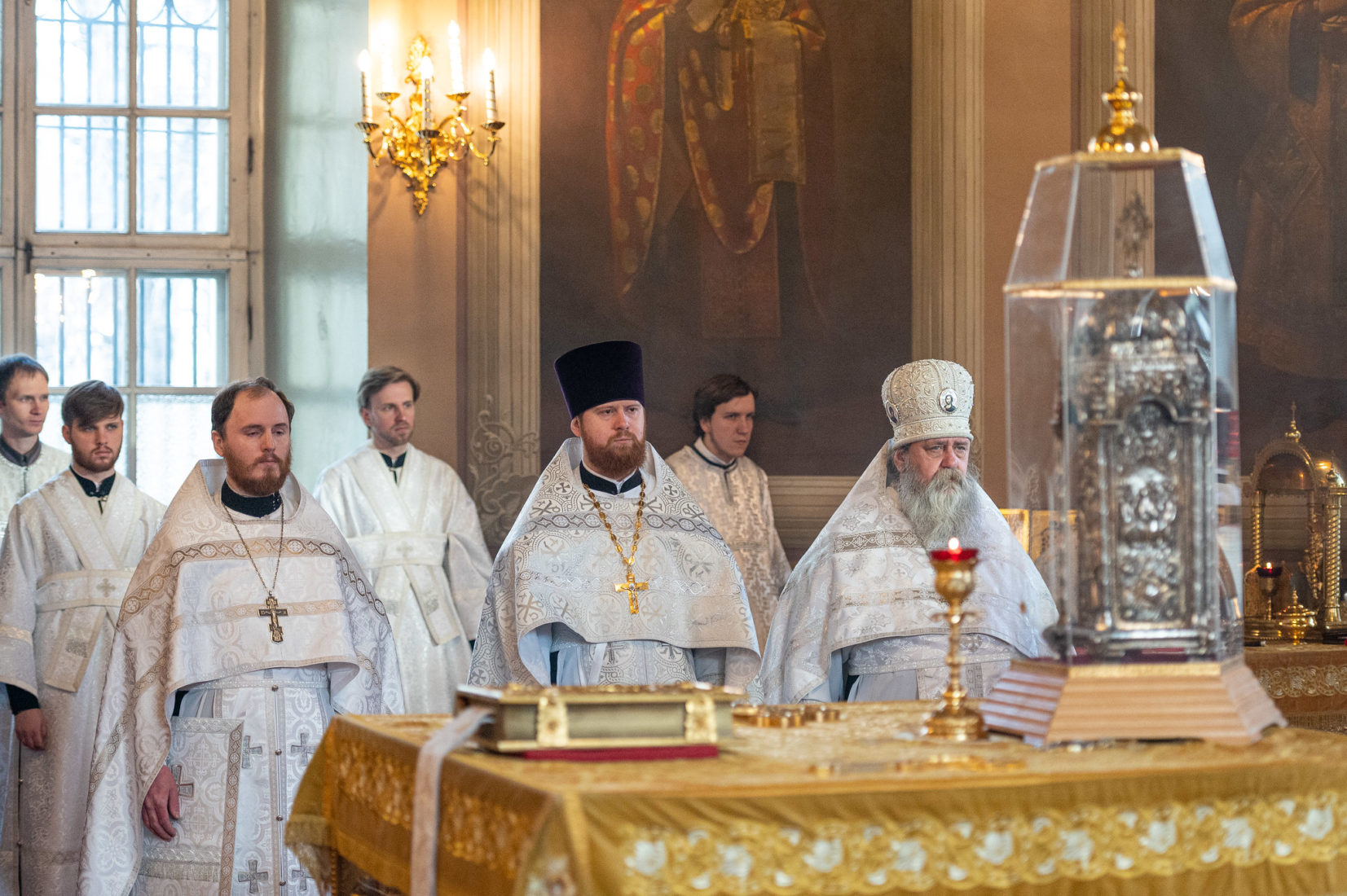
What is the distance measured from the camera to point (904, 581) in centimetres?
454

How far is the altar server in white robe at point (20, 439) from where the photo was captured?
6457 millimetres

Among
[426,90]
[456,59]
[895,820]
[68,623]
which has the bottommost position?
[68,623]

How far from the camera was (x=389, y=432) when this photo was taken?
6.95m

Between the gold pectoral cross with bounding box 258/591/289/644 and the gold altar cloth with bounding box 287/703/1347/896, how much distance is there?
196 centimetres

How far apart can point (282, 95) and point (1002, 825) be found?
6823 mm

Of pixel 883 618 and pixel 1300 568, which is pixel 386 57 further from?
pixel 1300 568

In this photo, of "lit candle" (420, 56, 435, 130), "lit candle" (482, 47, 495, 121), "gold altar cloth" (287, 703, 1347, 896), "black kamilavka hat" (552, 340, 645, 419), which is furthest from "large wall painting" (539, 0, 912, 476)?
"gold altar cloth" (287, 703, 1347, 896)

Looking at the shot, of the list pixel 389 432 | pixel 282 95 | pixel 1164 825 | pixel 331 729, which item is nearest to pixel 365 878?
pixel 331 729

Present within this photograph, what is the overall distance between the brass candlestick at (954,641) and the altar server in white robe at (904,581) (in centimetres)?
155

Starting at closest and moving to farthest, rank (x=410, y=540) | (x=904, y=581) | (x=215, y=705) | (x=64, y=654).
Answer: (x=215, y=705)
(x=904, y=581)
(x=64, y=654)
(x=410, y=540)

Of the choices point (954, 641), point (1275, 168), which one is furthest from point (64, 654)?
point (1275, 168)

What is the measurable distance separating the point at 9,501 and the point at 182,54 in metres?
2.77

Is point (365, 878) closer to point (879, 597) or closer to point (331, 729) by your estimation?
point (331, 729)

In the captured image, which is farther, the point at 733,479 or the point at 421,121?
the point at 733,479
